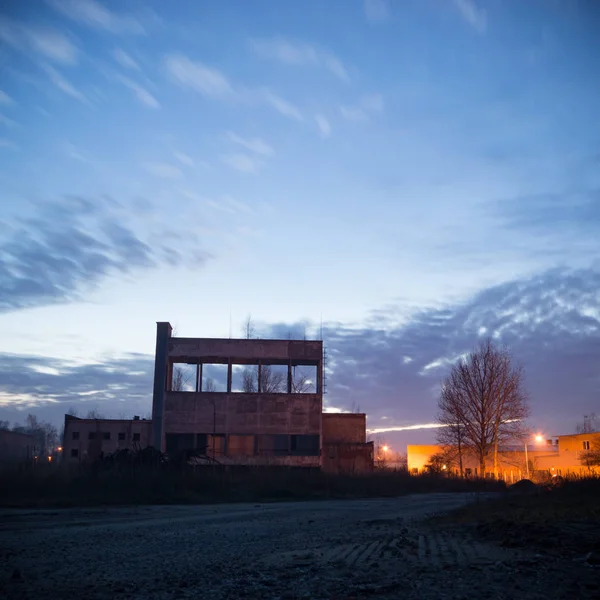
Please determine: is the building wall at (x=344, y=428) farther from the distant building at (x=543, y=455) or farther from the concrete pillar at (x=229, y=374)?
the distant building at (x=543, y=455)

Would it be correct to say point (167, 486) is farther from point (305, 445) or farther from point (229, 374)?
point (229, 374)

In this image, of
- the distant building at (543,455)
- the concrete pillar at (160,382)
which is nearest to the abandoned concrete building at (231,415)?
the concrete pillar at (160,382)

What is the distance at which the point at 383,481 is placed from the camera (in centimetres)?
4588

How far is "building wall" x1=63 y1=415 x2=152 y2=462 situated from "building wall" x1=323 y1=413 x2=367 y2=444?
52.8ft

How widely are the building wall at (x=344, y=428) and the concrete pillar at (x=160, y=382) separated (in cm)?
1516

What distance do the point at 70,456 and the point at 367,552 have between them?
52.9 metres

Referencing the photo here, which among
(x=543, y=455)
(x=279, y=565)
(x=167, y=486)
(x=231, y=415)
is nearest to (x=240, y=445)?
(x=231, y=415)

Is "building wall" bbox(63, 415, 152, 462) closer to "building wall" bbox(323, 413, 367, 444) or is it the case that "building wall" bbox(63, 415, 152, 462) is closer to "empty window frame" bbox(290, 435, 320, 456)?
"empty window frame" bbox(290, 435, 320, 456)

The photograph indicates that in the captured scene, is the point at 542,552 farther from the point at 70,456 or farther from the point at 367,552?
the point at 70,456

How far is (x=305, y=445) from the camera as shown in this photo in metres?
56.0

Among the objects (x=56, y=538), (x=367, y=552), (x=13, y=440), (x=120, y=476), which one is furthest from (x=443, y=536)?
(x=13, y=440)

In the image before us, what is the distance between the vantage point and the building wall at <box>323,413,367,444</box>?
201ft

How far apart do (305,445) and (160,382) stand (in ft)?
44.1

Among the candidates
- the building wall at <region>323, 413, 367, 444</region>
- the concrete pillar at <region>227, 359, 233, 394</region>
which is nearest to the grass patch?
the concrete pillar at <region>227, 359, 233, 394</region>
